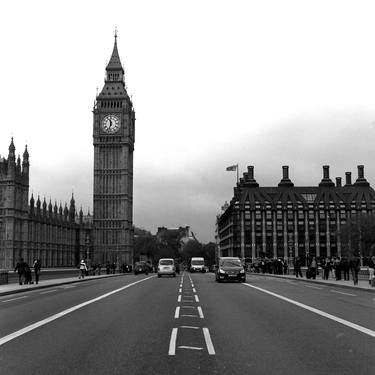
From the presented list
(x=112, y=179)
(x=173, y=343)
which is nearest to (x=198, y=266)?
(x=112, y=179)

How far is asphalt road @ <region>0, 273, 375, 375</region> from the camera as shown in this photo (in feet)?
Answer: 27.5

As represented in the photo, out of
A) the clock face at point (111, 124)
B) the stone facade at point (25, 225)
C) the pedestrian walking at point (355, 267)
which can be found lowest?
the pedestrian walking at point (355, 267)

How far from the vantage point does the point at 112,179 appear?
141 metres

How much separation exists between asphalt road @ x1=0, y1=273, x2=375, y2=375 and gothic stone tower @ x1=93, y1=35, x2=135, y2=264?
12076cm

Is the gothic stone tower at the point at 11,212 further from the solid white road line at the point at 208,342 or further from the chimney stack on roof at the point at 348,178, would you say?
the chimney stack on roof at the point at 348,178

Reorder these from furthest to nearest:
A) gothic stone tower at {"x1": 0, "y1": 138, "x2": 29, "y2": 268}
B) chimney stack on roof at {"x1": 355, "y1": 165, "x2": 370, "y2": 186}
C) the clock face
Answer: chimney stack on roof at {"x1": 355, "y1": 165, "x2": 370, "y2": 186}, the clock face, gothic stone tower at {"x1": 0, "y1": 138, "x2": 29, "y2": 268}

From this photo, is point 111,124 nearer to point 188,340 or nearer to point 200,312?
point 200,312

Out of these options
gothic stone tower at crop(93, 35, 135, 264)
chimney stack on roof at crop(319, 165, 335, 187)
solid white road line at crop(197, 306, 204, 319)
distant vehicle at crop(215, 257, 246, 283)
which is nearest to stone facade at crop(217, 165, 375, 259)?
chimney stack on roof at crop(319, 165, 335, 187)

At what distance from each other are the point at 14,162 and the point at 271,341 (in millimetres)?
92706

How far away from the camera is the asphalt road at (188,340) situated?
838cm

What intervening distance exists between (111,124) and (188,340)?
5238 inches

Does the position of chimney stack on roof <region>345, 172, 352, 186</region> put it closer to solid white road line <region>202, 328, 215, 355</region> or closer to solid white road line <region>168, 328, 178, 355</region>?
solid white road line <region>202, 328, 215, 355</region>

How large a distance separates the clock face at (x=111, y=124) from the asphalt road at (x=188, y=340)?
125 metres

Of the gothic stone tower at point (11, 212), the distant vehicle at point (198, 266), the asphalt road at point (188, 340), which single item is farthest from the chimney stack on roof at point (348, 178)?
the asphalt road at point (188, 340)
